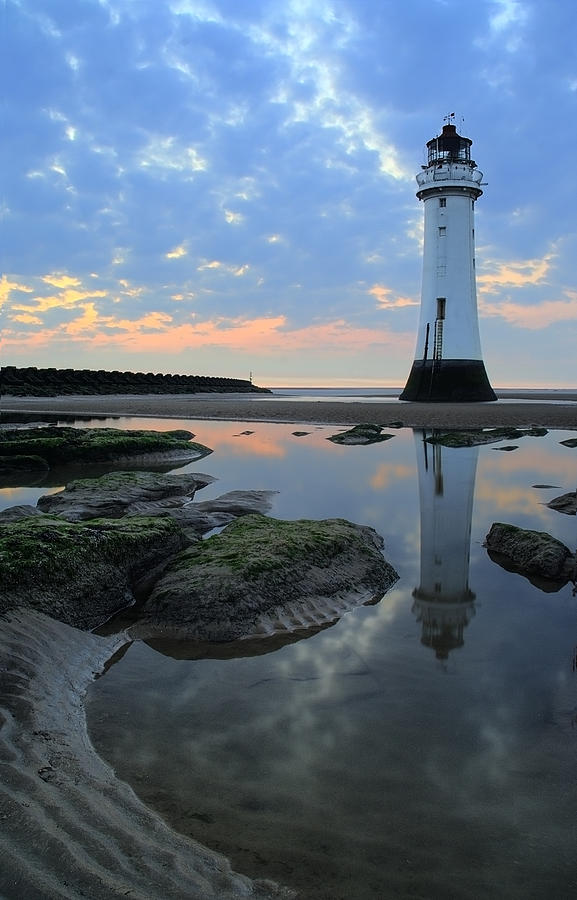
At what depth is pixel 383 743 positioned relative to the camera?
10.6 feet

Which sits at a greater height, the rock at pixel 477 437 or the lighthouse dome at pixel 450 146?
the lighthouse dome at pixel 450 146

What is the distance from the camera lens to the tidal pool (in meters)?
2.48

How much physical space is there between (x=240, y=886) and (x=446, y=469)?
1097 centimetres

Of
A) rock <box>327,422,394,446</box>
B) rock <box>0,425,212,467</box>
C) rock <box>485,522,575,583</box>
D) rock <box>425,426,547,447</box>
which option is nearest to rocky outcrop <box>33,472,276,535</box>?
rock <box>485,522,575,583</box>

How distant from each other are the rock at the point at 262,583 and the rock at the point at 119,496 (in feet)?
8.47

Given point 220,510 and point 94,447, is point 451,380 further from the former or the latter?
point 220,510

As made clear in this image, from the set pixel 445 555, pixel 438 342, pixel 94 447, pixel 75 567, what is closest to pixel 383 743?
pixel 75 567

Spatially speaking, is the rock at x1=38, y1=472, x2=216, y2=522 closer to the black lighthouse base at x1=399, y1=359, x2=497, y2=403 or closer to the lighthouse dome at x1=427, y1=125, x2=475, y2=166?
the black lighthouse base at x1=399, y1=359, x2=497, y2=403

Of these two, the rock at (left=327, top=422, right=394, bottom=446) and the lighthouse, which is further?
the lighthouse

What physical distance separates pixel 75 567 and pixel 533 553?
431cm

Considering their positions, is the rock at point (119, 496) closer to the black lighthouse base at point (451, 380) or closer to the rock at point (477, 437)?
the rock at point (477, 437)

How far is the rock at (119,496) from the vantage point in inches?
325

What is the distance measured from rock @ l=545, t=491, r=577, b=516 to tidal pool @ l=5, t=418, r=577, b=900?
3.57m

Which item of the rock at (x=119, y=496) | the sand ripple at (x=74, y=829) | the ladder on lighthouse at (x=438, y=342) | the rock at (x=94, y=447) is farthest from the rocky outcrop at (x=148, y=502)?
the ladder on lighthouse at (x=438, y=342)
